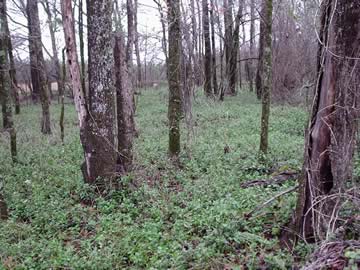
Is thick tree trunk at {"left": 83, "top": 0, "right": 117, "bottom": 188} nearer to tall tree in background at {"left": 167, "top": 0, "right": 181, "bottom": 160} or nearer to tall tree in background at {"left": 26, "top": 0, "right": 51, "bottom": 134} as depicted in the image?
tall tree in background at {"left": 167, "top": 0, "right": 181, "bottom": 160}

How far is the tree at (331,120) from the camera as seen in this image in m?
3.08

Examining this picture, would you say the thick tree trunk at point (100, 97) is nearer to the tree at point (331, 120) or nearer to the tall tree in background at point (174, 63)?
the tall tree in background at point (174, 63)

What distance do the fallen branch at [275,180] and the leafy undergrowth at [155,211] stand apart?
0.20 m

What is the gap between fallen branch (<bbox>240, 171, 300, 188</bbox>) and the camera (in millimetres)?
5754

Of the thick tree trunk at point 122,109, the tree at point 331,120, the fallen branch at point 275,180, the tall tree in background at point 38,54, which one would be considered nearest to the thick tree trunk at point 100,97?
the thick tree trunk at point 122,109

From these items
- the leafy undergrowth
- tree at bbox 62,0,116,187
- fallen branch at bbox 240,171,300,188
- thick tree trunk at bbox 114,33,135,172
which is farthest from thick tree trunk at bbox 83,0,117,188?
fallen branch at bbox 240,171,300,188

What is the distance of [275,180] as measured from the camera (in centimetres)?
578

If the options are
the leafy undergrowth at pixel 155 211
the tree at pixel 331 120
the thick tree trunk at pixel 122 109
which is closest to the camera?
the tree at pixel 331 120

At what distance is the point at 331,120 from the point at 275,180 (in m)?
2.71

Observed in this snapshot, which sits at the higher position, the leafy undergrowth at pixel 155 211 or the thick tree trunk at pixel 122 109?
the thick tree trunk at pixel 122 109

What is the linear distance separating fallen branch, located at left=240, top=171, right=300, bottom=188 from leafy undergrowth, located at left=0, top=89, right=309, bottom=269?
0.67 feet

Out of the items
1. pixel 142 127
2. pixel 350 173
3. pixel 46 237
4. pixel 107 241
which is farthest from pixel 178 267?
pixel 142 127

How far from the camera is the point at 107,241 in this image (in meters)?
4.50

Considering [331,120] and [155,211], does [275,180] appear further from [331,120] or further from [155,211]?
[331,120]
